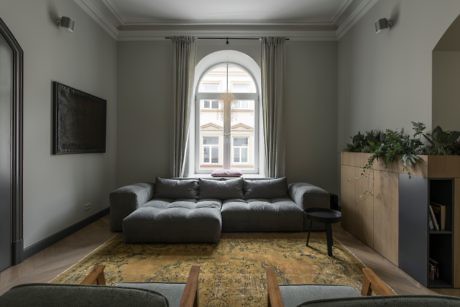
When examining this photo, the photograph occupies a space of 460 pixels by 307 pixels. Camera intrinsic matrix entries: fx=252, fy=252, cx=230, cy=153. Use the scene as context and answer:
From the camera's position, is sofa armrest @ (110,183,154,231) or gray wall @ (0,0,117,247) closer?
gray wall @ (0,0,117,247)

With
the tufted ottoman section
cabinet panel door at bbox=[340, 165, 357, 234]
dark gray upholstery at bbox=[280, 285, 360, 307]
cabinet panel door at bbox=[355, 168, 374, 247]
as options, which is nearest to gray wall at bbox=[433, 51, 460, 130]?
cabinet panel door at bbox=[355, 168, 374, 247]

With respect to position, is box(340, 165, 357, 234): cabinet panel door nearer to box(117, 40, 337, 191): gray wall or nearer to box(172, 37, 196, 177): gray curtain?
box(117, 40, 337, 191): gray wall

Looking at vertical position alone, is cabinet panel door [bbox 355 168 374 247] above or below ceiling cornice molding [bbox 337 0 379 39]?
below

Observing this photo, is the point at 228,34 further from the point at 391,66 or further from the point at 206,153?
the point at 391,66

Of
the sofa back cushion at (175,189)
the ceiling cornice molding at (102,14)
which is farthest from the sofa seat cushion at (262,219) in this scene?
the ceiling cornice molding at (102,14)

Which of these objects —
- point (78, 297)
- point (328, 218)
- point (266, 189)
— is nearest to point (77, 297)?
point (78, 297)

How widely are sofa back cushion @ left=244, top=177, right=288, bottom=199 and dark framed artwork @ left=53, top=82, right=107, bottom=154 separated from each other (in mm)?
2449

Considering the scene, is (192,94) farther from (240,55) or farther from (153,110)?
(240,55)

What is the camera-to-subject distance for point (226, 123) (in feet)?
16.0

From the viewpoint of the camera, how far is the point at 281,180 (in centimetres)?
417

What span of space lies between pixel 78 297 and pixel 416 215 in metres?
2.57

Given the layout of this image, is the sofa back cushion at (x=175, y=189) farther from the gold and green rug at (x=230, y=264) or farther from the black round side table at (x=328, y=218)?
the black round side table at (x=328, y=218)

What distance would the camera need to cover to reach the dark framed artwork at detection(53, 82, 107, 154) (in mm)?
3045

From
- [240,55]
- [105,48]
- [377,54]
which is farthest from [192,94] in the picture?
[377,54]
